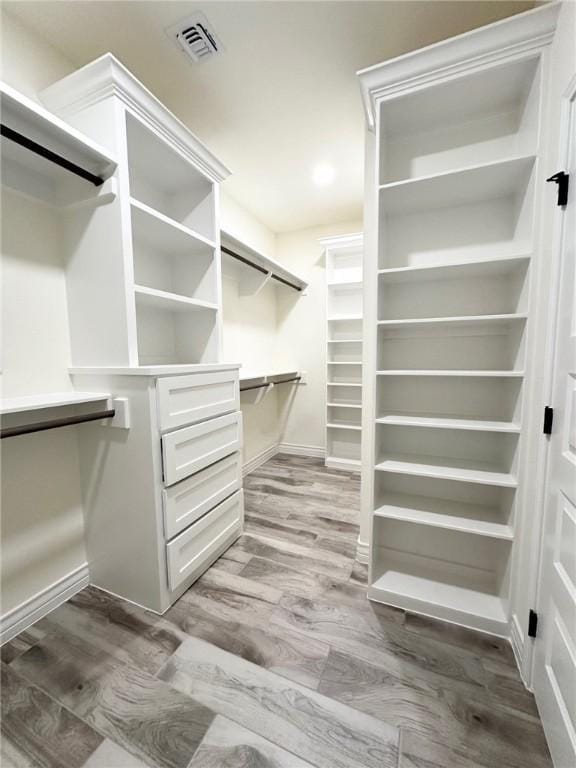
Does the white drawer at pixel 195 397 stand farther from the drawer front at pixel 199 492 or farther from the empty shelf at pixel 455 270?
the empty shelf at pixel 455 270

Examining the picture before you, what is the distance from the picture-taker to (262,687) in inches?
43.9

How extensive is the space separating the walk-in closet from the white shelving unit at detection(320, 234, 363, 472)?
55.4 inches

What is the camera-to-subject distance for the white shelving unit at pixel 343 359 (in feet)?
10.6

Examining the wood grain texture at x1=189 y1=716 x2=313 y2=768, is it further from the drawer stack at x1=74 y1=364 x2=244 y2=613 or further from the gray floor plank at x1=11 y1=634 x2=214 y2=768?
the drawer stack at x1=74 y1=364 x2=244 y2=613

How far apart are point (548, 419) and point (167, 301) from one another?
1739mm

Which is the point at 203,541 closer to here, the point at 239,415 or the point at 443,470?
the point at 239,415

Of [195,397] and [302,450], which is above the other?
[195,397]

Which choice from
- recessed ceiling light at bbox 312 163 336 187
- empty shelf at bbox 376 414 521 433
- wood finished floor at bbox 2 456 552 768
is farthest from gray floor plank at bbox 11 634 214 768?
recessed ceiling light at bbox 312 163 336 187

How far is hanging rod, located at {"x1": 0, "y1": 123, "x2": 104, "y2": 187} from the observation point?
3.31ft

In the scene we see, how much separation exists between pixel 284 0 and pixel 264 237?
7.01 feet

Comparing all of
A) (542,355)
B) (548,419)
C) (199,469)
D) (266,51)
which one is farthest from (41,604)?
(266,51)

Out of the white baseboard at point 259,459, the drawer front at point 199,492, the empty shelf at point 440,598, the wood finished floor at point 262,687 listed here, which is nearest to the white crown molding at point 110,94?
the drawer front at point 199,492

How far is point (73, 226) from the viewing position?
143 cm

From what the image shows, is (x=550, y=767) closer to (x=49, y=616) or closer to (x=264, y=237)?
(x=49, y=616)
